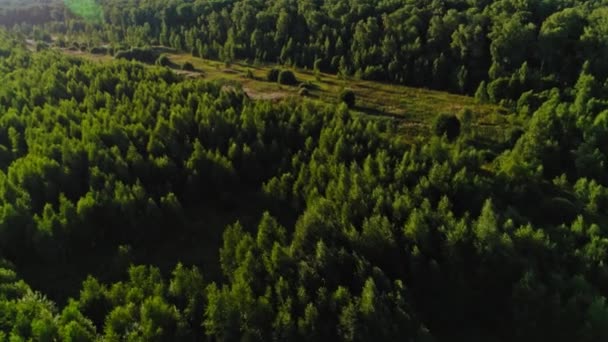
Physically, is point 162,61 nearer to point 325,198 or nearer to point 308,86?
point 308,86

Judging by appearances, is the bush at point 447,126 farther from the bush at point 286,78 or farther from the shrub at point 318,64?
the shrub at point 318,64

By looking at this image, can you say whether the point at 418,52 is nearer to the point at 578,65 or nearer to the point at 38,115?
the point at 578,65

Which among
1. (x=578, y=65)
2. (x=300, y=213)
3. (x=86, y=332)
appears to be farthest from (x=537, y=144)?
(x=86, y=332)

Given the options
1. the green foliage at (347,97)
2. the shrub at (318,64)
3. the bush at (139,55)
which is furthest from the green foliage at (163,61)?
the green foliage at (347,97)

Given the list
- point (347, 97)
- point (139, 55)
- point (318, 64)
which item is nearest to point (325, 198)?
point (347, 97)

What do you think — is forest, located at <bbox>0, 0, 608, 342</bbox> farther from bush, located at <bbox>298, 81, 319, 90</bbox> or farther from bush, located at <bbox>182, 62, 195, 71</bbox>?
bush, located at <bbox>182, 62, 195, 71</bbox>

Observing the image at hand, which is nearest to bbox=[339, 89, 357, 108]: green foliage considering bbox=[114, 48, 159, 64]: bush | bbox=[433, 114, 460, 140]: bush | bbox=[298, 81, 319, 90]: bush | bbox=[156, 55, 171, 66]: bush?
bbox=[298, 81, 319, 90]: bush
